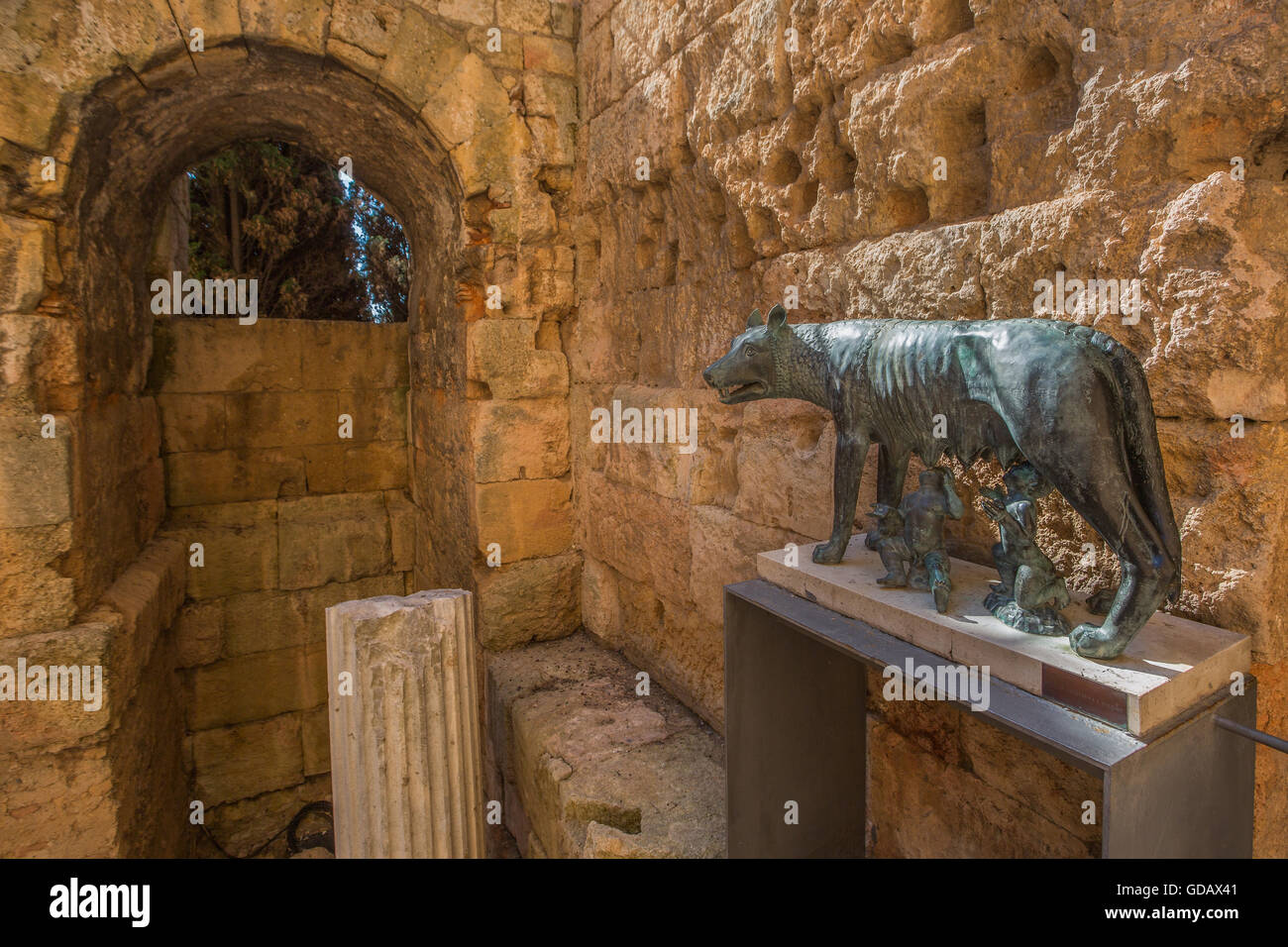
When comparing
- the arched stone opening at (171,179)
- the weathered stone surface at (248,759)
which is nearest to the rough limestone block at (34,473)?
the arched stone opening at (171,179)

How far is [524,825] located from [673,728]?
2.91 ft

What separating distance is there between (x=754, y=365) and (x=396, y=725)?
1.78 metres

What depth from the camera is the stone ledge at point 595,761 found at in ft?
8.84

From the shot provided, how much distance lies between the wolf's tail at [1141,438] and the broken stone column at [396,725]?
2188 mm

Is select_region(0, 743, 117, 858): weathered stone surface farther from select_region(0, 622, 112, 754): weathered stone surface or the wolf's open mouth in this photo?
the wolf's open mouth

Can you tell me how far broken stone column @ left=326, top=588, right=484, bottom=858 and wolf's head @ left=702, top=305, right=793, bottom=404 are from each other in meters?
1.41

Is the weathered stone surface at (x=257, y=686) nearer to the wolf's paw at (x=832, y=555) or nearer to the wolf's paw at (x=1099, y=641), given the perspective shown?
the wolf's paw at (x=832, y=555)

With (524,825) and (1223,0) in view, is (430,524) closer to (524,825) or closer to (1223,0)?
(524,825)

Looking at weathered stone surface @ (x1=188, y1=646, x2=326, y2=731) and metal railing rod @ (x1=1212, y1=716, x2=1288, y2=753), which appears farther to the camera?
weathered stone surface @ (x1=188, y1=646, x2=326, y2=731)

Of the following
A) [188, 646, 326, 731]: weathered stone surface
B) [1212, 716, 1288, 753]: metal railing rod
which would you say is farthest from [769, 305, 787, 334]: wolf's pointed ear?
[188, 646, 326, 731]: weathered stone surface

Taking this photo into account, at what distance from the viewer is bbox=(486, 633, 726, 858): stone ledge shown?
106 inches

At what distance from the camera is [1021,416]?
134 cm

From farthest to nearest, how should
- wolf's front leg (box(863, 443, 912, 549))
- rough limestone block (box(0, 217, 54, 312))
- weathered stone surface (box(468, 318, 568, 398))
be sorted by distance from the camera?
1. weathered stone surface (box(468, 318, 568, 398))
2. rough limestone block (box(0, 217, 54, 312))
3. wolf's front leg (box(863, 443, 912, 549))
